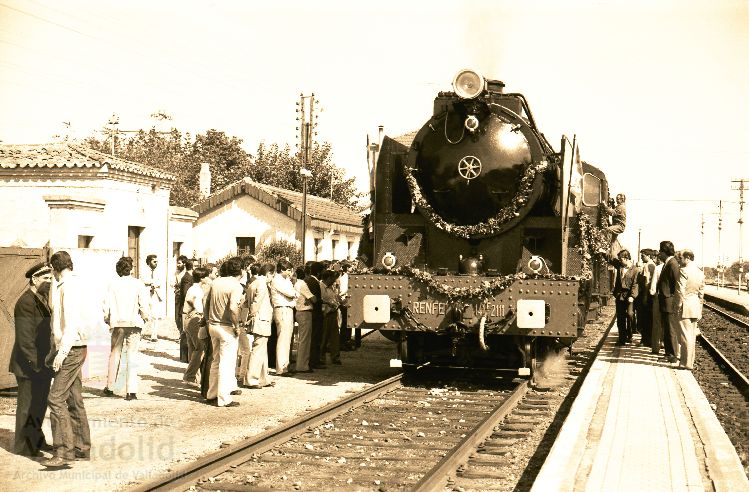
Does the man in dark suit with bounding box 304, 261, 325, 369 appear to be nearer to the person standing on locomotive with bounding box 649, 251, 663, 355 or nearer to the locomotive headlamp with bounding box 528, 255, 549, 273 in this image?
the locomotive headlamp with bounding box 528, 255, 549, 273

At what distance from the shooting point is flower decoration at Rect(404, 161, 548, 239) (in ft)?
33.7

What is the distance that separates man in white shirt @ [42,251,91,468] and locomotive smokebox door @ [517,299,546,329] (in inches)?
197

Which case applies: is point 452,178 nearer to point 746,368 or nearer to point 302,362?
point 302,362

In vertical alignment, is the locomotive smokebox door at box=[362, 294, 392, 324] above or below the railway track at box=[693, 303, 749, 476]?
above

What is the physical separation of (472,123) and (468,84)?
48cm

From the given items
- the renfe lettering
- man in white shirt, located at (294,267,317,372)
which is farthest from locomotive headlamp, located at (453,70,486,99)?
man in white shirt, located at (294,267,317,372)

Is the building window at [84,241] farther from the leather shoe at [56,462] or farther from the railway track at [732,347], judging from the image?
the railway track at [732,347]

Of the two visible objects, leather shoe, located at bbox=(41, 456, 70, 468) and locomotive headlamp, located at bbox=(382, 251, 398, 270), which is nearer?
leather shoe, located at bbox=(41, 456, 70, 468)

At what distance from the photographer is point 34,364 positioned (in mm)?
6707

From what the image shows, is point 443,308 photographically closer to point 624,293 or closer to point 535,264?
point 535,264

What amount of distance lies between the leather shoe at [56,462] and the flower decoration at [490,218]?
564 centimetres

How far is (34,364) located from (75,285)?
0.74 metres

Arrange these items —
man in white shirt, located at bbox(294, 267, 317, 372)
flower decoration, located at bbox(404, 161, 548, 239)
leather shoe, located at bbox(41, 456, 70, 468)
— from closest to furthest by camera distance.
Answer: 1. leather shoe, located at bbox(41, 456, 70, 468)
2. flower decoration, located at bbox(404, 161, 548, 239)
3. man in white shirt, located at bbox(294, 267, 317, 372)

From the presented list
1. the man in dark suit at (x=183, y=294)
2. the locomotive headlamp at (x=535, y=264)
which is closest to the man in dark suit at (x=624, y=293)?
the locomotive headlamp at (x=535, y=264)
